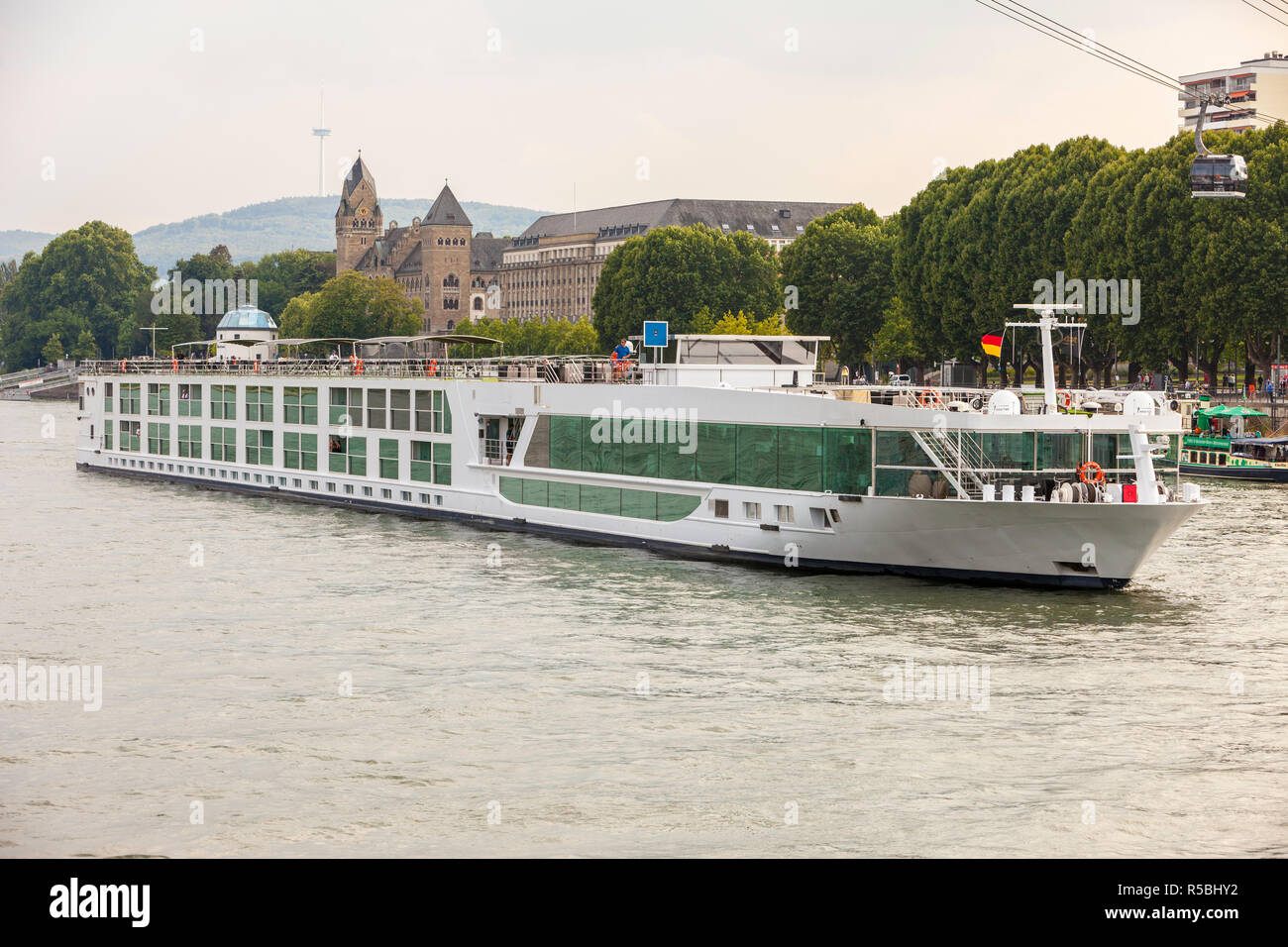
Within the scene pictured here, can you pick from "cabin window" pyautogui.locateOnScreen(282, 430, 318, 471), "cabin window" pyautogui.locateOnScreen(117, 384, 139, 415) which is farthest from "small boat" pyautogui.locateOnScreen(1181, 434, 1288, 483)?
"cabin window" pyautogui.locateOnScreen(117, 384, 139, 415)

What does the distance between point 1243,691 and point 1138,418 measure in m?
10.4

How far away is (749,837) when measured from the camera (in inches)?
647

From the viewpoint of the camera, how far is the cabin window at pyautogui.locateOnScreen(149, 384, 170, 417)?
216 ft

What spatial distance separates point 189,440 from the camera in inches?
2511

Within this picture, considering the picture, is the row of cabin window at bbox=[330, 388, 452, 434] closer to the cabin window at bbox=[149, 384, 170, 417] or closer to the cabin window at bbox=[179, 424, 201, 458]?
the cabin window at bbox=[179, 424, 201, 458]

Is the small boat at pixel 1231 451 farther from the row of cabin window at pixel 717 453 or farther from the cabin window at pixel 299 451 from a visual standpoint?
the cabin window at pixel 299 451

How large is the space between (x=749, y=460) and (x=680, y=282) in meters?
98.9

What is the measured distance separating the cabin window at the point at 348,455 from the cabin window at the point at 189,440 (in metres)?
11.6

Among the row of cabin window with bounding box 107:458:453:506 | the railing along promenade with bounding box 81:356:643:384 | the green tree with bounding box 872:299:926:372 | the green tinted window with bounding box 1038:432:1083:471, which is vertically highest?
the green tree with bounding box 872:299:926:372

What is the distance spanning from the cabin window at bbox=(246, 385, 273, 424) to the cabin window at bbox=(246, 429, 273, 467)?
500 mm

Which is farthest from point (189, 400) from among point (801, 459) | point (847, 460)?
point (847, 460)

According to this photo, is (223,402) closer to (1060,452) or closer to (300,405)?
(300,405)
